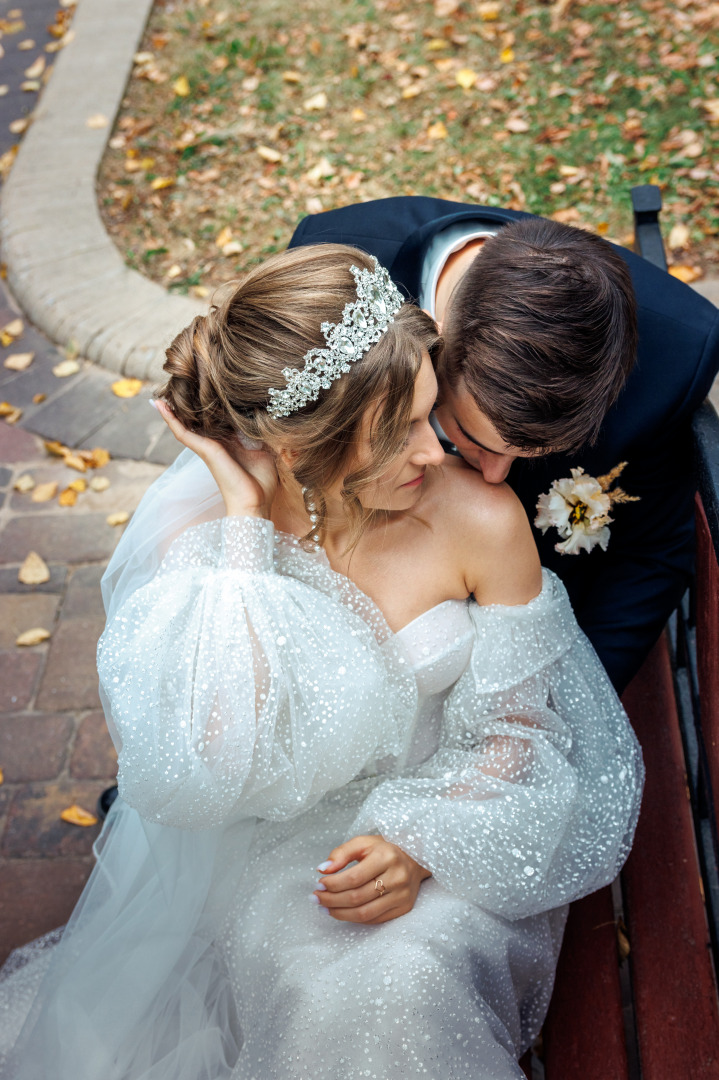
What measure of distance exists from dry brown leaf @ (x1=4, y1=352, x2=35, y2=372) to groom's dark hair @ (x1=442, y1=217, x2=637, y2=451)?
3237 mm

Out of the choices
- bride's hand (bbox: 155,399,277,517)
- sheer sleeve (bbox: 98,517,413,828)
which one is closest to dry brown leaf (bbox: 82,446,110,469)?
bride's hand (bbox: 155,399,277,517)

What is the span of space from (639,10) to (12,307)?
170 inches

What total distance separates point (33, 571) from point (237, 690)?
82.6 inches

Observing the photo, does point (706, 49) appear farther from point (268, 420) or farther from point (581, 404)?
point (268, 420)

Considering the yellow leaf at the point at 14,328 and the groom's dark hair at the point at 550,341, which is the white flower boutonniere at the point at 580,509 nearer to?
the groom's dark hair at the point at 550,341

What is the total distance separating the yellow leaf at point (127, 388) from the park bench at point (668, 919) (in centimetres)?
291

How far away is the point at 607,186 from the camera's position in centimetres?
491

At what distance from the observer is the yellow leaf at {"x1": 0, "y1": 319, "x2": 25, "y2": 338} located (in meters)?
4.82

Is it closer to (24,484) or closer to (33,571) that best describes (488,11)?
(24,484)

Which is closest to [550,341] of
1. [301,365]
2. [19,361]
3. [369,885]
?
[301,365]

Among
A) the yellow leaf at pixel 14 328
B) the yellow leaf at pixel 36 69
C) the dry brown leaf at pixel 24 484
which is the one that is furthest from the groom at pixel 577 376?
the yellow leaf at pixel 36 69

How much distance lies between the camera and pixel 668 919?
2072 millimetres

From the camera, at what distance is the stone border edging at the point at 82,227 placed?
4.55 m

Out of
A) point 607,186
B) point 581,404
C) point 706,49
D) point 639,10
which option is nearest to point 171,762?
point 581,404
